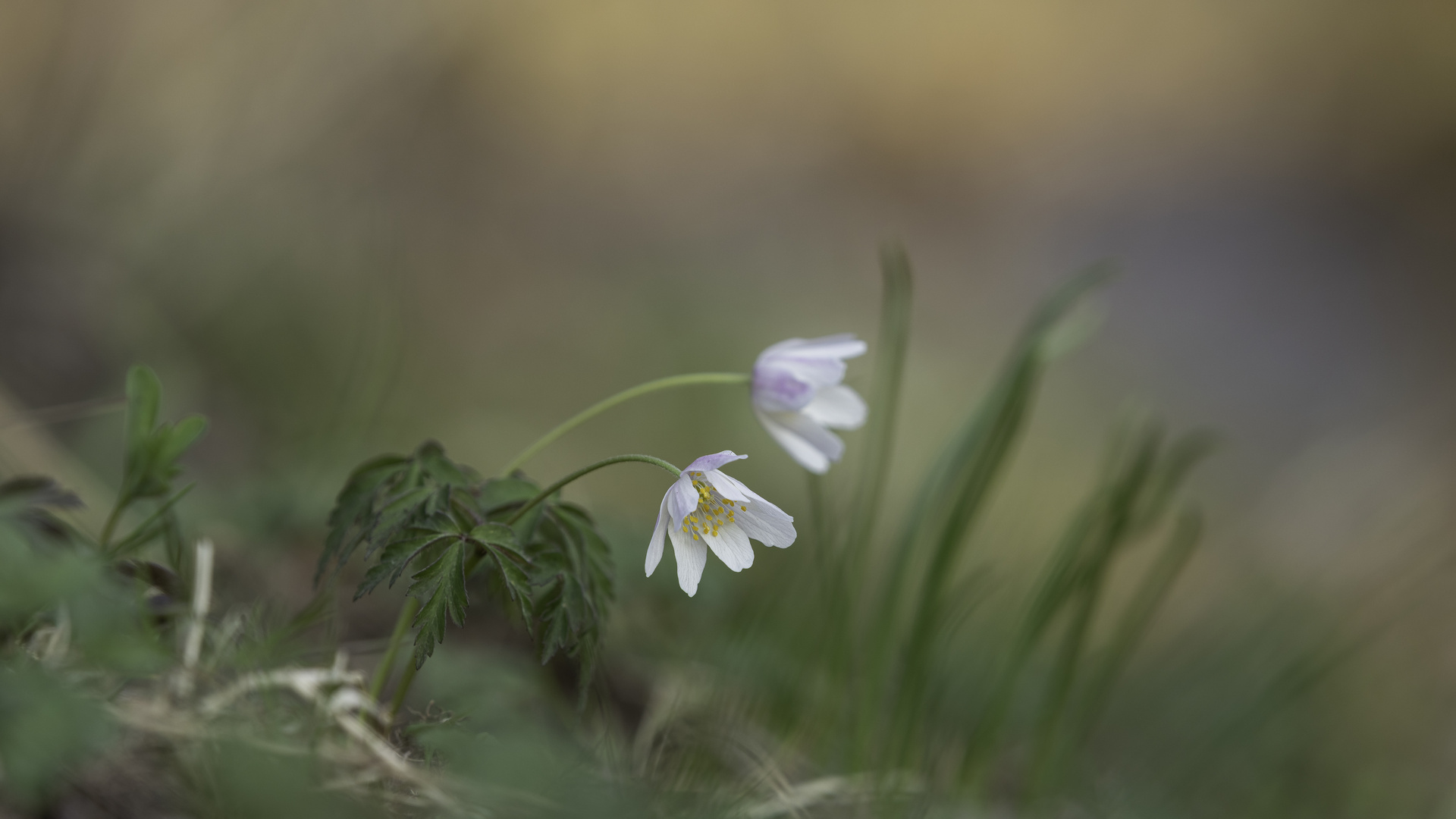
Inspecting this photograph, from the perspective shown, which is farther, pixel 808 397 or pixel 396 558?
pixel 808 397

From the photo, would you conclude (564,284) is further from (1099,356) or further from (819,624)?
(819,624)

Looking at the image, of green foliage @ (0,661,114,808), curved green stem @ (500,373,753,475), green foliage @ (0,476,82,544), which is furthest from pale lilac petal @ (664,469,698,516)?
green foliage @ (0,476,82,544)

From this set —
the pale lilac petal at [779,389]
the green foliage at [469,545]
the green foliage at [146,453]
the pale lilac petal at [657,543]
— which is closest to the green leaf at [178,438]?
the green foliage at [146,453]

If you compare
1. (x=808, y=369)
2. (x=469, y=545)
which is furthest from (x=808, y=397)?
(x=469, y=545)

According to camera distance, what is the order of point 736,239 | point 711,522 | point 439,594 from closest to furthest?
point 439,594 → point 711,522 → point 736,239

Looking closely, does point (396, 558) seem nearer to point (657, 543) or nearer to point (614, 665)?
point (657, 543)

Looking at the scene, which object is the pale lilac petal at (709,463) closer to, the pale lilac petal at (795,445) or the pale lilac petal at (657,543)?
the pale lilac petal at (657,543)
